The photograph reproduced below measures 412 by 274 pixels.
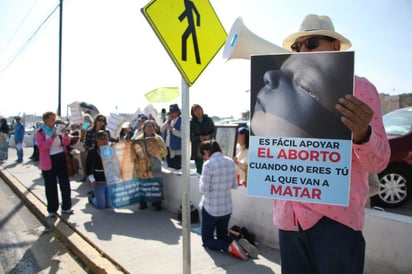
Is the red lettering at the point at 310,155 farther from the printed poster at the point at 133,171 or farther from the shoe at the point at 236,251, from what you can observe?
the printed poster at the point at 133,171

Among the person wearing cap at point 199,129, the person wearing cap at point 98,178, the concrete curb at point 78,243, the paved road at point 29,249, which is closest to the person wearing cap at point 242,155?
the person wearing cap at point 199,129

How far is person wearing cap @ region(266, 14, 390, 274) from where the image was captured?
1.60 m

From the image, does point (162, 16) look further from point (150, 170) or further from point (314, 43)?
point (150, 170)

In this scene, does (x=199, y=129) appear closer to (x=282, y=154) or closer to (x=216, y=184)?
(x=216, y=184)

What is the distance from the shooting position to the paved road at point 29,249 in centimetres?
448

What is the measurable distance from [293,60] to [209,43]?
4.63 feet

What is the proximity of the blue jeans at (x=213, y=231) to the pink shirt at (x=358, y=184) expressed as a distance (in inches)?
105

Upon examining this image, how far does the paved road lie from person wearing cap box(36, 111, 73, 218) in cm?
52

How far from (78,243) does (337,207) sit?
423cm

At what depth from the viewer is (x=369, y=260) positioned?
3.55 metres

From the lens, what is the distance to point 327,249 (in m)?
1.74

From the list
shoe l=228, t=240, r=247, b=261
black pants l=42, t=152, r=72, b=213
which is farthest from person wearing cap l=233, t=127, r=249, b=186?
black pants l=42, t=152, r=72, b=213

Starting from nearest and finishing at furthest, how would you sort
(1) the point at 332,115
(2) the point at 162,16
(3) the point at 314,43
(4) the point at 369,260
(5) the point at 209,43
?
(1) the point at 332,115, (3) the point at 314,43, (2) the point at 162,16, (5) the point at 209,43, (4) the point at 369,260

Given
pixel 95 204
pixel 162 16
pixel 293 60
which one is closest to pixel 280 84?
pixel 293 60
